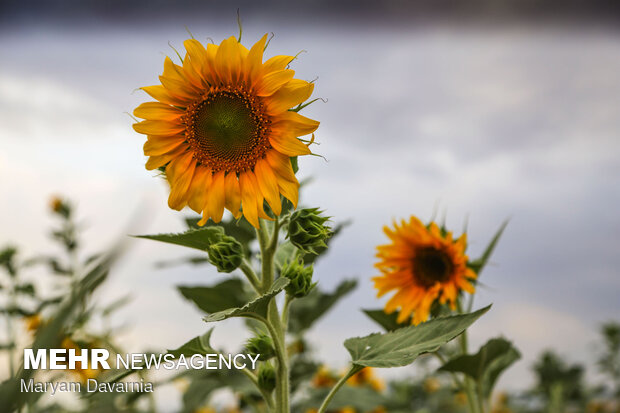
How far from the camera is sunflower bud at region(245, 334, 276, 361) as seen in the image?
3.62 ft

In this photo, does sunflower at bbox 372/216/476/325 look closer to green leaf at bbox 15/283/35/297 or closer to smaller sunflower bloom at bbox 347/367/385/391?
smaller sunflower bloom at bbox 347/367/385/391

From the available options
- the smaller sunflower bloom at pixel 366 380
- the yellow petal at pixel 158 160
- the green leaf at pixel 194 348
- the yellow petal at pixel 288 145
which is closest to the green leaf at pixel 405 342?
the green leaf at pixel 194 348

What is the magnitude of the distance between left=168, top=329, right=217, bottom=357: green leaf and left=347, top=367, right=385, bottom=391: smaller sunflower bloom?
Result: 74.0 inches

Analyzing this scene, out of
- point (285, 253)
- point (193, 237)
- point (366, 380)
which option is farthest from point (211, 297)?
point (366, 380)

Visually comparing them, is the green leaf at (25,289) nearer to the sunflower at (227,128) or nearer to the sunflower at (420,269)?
the sunflower at (420,269)

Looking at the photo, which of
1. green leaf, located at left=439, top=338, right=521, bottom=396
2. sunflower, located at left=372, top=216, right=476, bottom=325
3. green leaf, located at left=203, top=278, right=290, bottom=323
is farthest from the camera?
sunflower, located at left=372, top=216, right=476, bottom=325

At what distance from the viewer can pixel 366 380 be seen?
3051 millimetres

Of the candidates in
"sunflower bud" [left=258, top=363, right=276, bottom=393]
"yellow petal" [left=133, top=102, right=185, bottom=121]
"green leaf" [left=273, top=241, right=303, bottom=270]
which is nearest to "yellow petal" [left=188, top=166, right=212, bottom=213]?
"yellow petal" [left=133, top=102, right=185, bottom=121]

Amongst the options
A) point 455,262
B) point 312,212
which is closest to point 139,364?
point 312,212

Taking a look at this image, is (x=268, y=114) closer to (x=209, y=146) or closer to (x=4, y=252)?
(x=209, y=146)

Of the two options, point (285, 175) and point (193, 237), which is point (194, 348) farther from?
point (285, 175)

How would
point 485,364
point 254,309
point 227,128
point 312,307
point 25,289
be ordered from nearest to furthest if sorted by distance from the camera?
point 254,309, point 227,128, point 485,364, point 312,307, point 25,289

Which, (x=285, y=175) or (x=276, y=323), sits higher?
(x=285, y=175)

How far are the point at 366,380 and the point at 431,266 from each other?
146 centimetres
